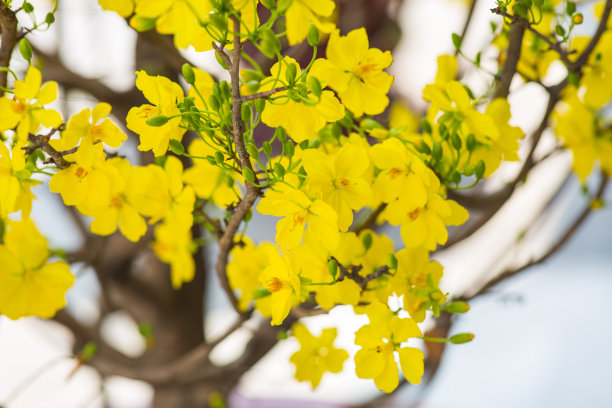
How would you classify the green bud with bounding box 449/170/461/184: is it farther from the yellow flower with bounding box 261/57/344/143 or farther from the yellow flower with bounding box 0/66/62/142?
the yellow flower with bounding box 0/66/62/142

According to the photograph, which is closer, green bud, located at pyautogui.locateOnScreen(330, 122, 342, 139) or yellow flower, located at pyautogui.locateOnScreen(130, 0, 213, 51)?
yellow flower, located at pyautogui.locateOnScreen(130, 0, 213, 51)

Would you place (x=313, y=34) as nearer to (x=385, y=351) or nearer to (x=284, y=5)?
(x=284, y=5)

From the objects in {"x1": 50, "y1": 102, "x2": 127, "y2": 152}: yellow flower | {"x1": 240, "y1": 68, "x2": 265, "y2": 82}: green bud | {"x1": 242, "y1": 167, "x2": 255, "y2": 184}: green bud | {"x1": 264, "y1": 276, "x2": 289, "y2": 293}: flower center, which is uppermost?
{"x1": 240, "y1": 68, "x2": 265, "y2": 82}: green bud

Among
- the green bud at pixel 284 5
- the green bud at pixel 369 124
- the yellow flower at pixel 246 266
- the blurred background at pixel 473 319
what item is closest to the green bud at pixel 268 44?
the green bud at pixel 284 5

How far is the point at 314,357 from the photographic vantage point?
50 centimetres

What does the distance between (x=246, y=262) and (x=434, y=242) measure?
0.18m

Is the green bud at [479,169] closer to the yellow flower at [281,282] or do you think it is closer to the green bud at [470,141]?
the green bud at [470,141]

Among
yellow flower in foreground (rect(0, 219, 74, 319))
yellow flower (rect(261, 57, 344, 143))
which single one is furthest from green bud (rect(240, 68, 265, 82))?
yellow flower in foreground (rect(0, 219, 74, 319))

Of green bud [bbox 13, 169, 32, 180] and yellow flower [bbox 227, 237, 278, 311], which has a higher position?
green bud [bbox 13, 169, 32, 180]

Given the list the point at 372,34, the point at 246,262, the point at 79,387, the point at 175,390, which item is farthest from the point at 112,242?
the point at 79,387

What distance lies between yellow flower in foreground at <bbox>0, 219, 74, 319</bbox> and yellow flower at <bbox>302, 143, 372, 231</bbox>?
21cm

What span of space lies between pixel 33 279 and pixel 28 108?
150mm

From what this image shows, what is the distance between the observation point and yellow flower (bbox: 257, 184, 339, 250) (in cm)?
31

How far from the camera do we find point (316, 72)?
315mm
